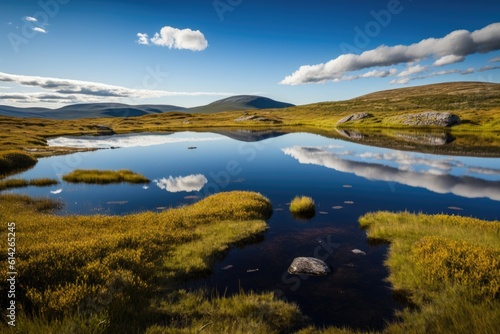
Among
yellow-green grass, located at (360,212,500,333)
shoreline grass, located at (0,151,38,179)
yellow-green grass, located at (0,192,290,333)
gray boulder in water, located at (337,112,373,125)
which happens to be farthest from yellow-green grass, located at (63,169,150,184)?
gray boulder in water, located at (337,112,373,125)

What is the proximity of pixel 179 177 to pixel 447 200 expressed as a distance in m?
30.9

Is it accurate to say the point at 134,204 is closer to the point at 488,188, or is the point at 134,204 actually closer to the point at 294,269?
the point at 294,269

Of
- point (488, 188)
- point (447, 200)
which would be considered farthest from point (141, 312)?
point (488, 188)

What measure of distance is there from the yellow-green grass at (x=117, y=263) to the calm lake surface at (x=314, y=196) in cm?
146

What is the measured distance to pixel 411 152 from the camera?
5819 cm

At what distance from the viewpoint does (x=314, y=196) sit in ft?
99.5

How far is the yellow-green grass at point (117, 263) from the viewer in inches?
376

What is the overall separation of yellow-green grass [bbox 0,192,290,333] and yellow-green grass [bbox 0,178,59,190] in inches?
493

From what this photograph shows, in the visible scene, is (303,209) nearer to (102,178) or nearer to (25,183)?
(102,178)

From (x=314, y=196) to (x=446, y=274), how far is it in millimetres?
18280

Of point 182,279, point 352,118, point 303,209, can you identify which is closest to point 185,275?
point 182,279

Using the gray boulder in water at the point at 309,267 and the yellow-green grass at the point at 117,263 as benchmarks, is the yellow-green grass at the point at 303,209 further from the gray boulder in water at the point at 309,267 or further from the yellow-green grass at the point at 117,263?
the gray boulder in water at the point at 309,267

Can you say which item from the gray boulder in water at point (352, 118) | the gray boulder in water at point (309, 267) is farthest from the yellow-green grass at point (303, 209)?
the gray boulder in water at point (352, 118)

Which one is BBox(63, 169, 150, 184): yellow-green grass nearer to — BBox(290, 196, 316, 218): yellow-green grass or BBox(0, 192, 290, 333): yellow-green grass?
BBox(0, 192, 290, 333): yellow-green grass
